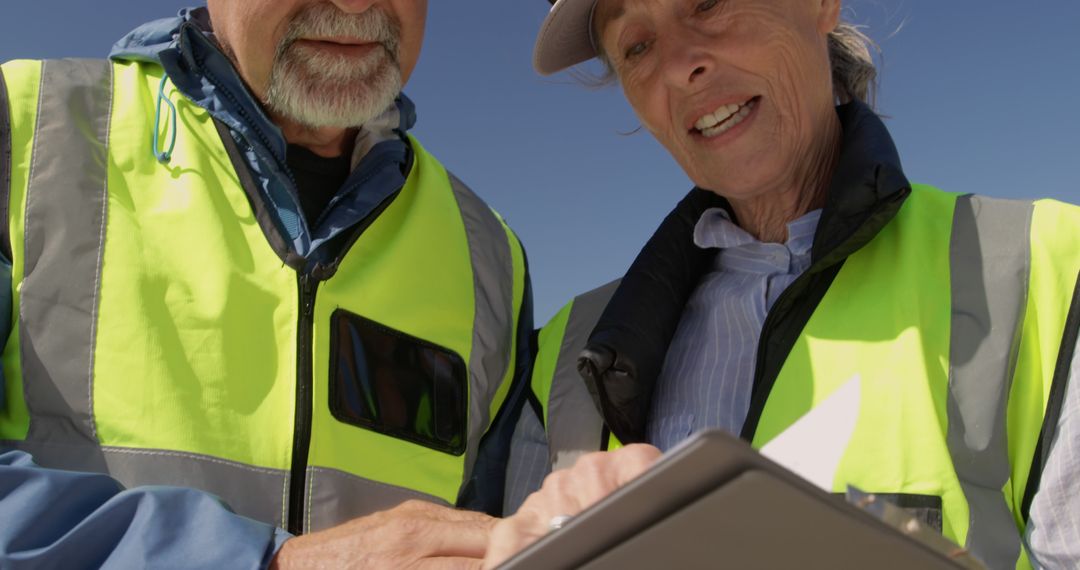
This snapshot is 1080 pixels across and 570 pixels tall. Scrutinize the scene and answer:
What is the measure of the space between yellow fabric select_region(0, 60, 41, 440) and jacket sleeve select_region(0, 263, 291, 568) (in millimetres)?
500

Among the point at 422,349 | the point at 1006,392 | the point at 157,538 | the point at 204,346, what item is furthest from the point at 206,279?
the point at 1006,392

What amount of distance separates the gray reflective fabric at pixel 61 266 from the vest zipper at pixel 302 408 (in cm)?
53

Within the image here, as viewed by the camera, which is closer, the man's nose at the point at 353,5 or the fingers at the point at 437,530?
the fingers at the point at 437,530

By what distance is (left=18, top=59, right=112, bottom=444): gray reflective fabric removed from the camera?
2.41 metres

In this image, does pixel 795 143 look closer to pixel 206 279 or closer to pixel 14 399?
pixel 206 279

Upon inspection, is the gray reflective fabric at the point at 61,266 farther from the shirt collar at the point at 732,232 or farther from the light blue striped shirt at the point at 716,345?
the shirt collar at the point at 732,232

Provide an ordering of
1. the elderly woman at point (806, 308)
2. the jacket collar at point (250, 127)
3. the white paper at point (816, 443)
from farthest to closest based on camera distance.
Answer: the jacket collar at point (250, 127)
the elderly woman at point (806, 308)
the white paper at point (816, 443)

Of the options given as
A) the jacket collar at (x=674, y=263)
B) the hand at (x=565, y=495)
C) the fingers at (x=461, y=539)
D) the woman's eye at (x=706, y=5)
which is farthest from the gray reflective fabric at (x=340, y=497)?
the woman's eye at (x=706, y=5)

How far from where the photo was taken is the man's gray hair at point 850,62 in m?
3.33

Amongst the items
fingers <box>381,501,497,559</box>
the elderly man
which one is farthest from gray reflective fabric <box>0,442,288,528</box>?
fingers <box>381,501,497,559</box>

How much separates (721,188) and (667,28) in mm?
567

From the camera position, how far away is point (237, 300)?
2.63 m

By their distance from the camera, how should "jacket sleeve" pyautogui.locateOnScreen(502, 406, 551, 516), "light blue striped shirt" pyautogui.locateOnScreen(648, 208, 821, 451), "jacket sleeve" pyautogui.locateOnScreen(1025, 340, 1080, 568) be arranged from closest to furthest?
"jacket sleeve" pyautogui.locateOnScreen(1025, 340, 1080, 568), "light blue striped shirt" pyautogui.locateOnScreen(648, 208, 821, 451), "jacket sleeve" pyautogui.locateOnScreen(502, 406, 551, 516)

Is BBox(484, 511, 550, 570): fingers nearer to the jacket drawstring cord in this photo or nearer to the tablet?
the tablet
